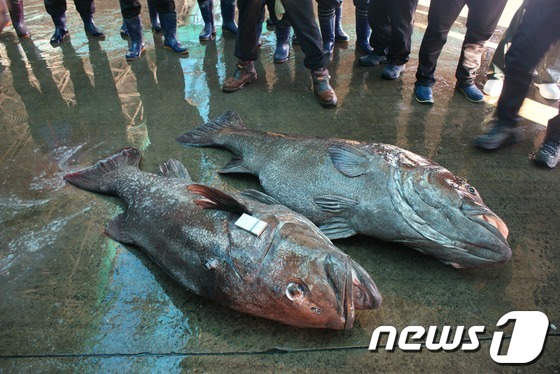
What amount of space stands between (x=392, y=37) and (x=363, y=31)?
111cm

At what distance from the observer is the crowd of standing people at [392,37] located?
338 cm

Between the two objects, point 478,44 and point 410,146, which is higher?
point 478,44

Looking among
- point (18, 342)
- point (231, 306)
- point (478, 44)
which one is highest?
point (478, 44)

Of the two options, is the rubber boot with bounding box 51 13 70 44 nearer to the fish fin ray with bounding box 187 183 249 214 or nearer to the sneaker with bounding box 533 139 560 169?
the fish fin ray with bounding box 187 183 249 214

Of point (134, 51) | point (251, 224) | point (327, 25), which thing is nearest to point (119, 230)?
point (251, 224)

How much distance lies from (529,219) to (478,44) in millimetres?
2452

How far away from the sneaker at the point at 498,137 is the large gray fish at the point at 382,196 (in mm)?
1330

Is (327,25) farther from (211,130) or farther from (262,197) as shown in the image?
(262,197)

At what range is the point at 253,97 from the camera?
467 cm

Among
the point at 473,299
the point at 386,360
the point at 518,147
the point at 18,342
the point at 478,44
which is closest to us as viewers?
the point at 386,360


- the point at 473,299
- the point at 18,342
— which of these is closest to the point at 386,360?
the point at 473,299

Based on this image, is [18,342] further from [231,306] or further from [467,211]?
[467,211]

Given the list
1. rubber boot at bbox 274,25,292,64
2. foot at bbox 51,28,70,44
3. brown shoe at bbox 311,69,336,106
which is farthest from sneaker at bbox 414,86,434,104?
foot at bbox 51,28,70,44

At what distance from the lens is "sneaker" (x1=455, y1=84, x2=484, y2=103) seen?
4.45 metres
